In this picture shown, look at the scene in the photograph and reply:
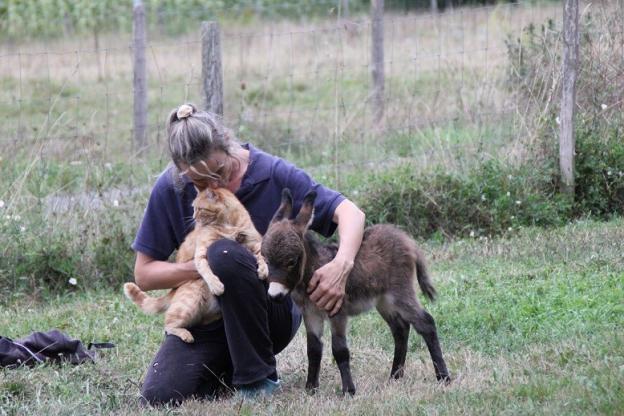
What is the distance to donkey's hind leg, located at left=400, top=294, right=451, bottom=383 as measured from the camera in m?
5.23

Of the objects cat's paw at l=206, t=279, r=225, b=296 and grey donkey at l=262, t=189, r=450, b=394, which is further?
cat's paw at l=206, t=279, r=225, b=296

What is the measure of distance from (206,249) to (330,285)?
0.71m

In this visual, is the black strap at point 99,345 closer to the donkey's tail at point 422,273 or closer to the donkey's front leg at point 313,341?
the donkey's front leg at point 313,341

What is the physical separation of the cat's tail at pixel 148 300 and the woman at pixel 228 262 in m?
0.21

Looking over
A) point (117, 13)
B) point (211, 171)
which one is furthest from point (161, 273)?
point (117, 13)

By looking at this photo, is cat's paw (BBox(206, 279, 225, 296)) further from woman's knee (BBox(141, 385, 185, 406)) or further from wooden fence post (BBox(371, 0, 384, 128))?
wooden fence post (BBox(371, 0, 384, 128))

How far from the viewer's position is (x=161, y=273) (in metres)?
5.40

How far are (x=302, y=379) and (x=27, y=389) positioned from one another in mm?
1528

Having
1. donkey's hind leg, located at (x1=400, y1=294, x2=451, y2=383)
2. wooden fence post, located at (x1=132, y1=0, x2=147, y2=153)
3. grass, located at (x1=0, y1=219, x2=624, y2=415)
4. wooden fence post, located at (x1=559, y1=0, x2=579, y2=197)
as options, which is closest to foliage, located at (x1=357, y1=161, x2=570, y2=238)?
wooden fence post, located at (x1=559, y1=0, x2=579, y2=197)

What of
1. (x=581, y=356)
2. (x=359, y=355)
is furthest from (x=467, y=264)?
(x=581, y=356)

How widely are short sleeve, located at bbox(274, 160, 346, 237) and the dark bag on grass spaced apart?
1.75m

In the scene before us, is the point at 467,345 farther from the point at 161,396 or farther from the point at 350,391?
the point at 161,396

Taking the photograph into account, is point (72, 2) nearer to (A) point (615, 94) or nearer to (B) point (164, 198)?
(A) point (615, 94)

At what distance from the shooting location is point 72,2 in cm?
1930
